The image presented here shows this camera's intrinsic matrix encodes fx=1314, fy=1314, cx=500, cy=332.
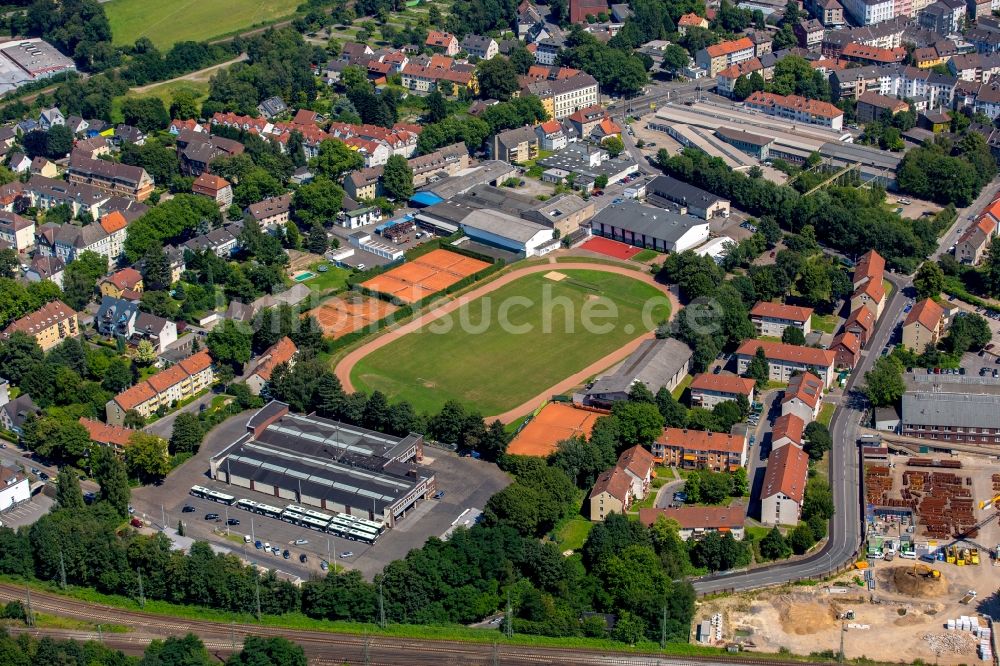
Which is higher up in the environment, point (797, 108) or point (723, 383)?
point (797, 108)

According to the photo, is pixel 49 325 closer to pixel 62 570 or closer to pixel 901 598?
pixel 62 570

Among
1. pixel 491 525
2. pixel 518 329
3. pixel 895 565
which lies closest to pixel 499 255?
pixel 518 329

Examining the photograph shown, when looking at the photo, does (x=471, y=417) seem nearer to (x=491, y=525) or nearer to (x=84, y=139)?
(x=491, y=525)

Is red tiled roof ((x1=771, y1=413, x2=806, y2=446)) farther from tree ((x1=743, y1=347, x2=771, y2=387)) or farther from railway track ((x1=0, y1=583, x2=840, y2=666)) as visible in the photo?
railway track ((x1=0, y1=583, x2=840, y2=666))

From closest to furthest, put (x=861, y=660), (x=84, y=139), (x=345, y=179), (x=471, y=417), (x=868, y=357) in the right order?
(x=861, y=660)
(x=471, y=417)
(x=868, y=357)
(x=345, y=179)
(x=84, y=139)

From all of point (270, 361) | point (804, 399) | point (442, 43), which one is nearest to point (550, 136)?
point (442, 43)

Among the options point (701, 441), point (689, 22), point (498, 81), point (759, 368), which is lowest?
point (701, 441)
